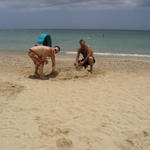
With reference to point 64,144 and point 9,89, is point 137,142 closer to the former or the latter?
point 64,144

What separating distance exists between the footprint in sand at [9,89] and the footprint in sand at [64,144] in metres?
2.05

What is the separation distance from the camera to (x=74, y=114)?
4.29 metres

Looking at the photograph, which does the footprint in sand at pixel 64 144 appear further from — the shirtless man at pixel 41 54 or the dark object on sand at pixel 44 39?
the dark object on sand at pixel 44 39

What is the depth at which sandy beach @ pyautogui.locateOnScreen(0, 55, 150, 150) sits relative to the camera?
343cm

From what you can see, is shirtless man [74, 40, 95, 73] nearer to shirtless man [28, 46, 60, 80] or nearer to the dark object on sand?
the dark object on sand

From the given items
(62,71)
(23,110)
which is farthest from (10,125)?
(62,71)

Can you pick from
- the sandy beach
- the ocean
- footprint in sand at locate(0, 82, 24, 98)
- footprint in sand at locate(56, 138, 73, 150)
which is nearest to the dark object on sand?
the sandy beach

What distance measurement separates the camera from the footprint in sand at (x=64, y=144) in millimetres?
3282

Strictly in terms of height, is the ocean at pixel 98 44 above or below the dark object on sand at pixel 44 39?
below

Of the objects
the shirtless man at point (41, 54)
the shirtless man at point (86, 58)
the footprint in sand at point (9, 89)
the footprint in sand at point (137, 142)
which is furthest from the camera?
the shirtless man at point (86, 58)

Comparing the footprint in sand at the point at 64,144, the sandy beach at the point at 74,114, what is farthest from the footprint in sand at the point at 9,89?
the footprint in sand at the point at 64,144

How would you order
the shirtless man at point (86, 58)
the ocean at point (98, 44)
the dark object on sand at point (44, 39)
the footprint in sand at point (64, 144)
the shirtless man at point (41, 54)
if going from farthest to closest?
the ocean at point (98, 44) < the shirtless man at point (86, 58) < the dark object on sand at point (44, 39) < the shirtless man at point (41, 54) < the footprint in sand at point (64, 144)

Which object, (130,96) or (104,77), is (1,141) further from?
(104,77)

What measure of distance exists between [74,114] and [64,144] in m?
0.98
